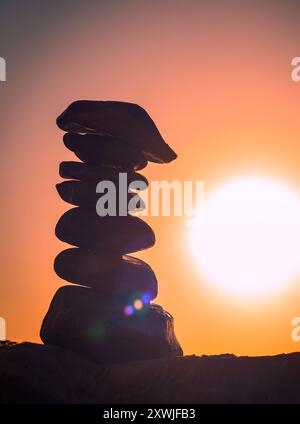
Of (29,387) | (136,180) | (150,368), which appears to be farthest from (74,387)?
(136,180)

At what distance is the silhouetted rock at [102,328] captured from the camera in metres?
25.1

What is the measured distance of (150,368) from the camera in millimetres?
22781

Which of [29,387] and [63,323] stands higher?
[63,323]

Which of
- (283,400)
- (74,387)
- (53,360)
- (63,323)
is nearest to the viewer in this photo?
(283,400)

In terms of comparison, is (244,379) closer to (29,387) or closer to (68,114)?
(29,387)

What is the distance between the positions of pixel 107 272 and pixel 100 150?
18.8 ft

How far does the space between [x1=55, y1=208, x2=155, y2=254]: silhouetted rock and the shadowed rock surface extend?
5.73m

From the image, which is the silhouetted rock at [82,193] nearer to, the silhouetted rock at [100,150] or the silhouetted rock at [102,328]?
the silhouetted rock at [100,150]

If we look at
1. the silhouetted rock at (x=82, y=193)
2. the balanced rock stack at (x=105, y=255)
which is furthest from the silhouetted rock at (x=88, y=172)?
the silhouetted rock at (x=82, y=193)

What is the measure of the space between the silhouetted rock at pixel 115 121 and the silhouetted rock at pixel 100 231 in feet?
12.2

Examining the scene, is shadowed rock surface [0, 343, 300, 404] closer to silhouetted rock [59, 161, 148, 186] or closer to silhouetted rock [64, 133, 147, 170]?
silhouetted rock [59, 161, 148, 186]

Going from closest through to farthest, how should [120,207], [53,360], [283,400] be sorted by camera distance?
[283,400]
[53,360]
[120,207]

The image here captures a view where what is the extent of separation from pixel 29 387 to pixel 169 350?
749cm

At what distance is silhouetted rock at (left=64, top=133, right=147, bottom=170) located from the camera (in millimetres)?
27719
